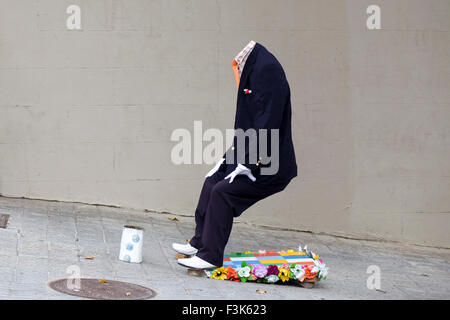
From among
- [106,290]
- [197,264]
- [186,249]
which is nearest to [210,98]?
[186,249]

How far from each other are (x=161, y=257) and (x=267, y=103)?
5.65 feet

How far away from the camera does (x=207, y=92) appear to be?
839 cm

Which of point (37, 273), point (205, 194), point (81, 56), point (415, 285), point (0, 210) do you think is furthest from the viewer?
point (81, 56)

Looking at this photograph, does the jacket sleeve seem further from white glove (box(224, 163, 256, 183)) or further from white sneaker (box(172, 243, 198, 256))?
white sneaker (box(172, 243, 198, 256))

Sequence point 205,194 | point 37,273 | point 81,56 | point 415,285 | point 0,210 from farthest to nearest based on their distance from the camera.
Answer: point 81,56
point 0,210
point 415,285
point 205,194
point 37,273

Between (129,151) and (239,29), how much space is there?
1875 mm

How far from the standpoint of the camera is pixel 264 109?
578cm

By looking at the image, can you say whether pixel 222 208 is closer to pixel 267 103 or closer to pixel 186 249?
pixel 186 249

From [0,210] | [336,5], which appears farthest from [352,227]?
[0,210]

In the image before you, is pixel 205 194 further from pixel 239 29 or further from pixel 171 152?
pixel 239 29

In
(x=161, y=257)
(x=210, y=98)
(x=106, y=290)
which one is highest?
(x=210, y=98)

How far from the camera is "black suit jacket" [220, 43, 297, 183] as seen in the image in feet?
18.8

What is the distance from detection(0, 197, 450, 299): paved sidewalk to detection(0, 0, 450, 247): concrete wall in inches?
14.1

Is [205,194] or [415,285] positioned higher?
[205,194]
